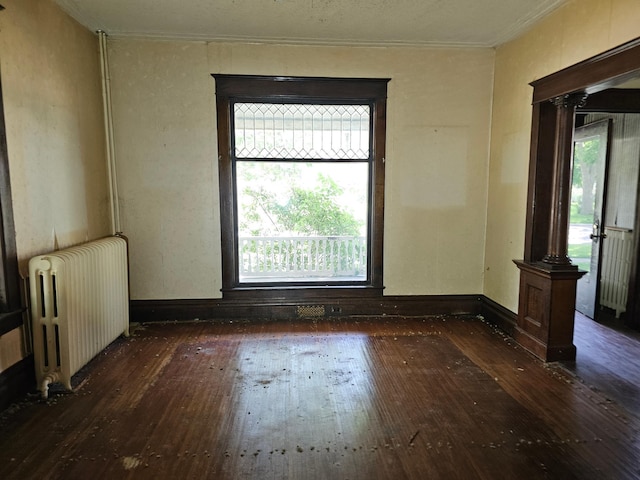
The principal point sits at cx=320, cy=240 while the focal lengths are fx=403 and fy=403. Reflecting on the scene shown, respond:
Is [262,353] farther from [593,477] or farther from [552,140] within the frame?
[552,140]

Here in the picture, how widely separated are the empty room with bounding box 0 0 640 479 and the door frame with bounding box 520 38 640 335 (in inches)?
0.8

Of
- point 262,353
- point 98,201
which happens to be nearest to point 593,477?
point 262,353

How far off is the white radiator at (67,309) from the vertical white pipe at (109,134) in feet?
2.60

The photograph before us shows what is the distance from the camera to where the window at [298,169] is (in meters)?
4.15

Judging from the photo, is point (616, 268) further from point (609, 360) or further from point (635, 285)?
point (609, 360)

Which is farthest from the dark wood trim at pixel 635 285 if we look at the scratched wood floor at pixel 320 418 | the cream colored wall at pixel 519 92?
the scratched wood floor at pixel 320 418

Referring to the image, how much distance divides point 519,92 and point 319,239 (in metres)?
2.51

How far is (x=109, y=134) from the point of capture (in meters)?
3.95

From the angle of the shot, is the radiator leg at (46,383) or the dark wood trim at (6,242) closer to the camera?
the dark wood trim at (6,242)

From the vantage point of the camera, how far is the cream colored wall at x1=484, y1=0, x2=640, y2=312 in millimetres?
2742

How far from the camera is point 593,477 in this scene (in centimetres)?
196

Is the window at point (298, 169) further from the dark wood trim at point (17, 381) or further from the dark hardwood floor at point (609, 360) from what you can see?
the dark hardwood floor at point (609, 360)

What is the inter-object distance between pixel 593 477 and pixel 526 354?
5.09 feet

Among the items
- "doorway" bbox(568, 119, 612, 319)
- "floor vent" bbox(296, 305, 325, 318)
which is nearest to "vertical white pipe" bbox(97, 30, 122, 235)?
"floor vent" bbox(296, 305, 325, 318)
